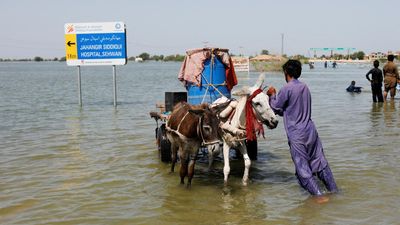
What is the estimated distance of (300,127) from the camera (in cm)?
705

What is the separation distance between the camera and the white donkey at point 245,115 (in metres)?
7.23

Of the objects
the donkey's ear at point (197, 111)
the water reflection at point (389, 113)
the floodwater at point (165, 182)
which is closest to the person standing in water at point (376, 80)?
the water reflection at point (389, 113)

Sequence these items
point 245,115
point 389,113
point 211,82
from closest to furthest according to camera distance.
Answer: point 245,115
point 211,82
point 389,113

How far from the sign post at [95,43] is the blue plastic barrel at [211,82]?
33.6 feet

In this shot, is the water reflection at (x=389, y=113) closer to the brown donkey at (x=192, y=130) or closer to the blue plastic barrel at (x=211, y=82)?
the blue plastic barrel at (x=211, y=82)

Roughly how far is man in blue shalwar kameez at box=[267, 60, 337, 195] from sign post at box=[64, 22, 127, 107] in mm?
13210

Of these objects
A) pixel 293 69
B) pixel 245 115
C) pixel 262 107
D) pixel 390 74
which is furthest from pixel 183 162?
pixel 390 74

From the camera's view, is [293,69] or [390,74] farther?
[390,74]

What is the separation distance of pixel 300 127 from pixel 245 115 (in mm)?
892

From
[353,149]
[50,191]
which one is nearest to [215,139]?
[50,191]

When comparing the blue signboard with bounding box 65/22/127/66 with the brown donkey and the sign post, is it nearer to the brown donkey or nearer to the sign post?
the sign post

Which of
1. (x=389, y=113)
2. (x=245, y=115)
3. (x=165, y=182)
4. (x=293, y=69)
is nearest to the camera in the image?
(x=293, y=69)

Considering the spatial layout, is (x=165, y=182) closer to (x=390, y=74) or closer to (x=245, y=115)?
(x=245, y=115)

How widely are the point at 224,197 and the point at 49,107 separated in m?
16.5
